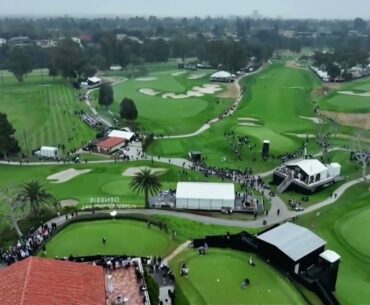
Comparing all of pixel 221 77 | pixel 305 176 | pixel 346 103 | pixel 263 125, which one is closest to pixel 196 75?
pixel 221 77

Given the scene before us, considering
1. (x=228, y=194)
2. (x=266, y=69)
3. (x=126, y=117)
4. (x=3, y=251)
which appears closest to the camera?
(x=3, y=251)

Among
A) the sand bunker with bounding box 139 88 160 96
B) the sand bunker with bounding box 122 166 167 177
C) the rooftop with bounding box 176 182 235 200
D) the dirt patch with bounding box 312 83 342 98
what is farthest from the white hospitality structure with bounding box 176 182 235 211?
the dirt patch with bounding box 312 83 342 98

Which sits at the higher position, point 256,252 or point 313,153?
point 256,252

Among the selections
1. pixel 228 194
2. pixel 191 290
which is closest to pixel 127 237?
pixel 191 290

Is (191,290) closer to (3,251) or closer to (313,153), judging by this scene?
(3,251)

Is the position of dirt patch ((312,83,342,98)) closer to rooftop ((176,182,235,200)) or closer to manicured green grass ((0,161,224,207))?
manicured green grass ((0,161,224,207))

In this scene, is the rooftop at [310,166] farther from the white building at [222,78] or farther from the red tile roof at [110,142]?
the white building at [222,78]
